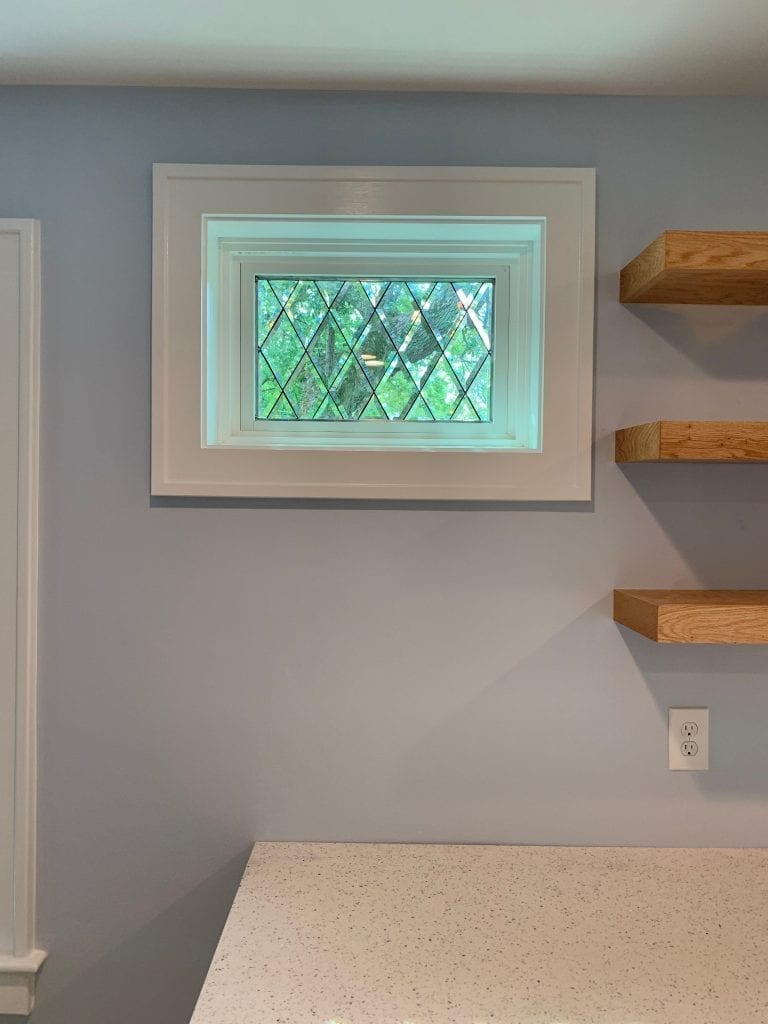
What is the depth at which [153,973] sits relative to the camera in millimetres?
1378

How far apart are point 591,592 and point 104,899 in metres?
1.03

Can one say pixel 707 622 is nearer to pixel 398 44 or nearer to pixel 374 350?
pixel 374 350

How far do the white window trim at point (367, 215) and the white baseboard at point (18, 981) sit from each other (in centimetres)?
85

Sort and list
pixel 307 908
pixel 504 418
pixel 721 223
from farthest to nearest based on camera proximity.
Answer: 1. pixel 504 418
2. pixel 721 223
3. pixel 307 908

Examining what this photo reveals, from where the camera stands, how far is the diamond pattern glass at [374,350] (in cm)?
148

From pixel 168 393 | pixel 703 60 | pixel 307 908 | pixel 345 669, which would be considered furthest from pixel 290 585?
pixel 703 60

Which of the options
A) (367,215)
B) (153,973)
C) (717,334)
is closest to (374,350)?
(367,215)

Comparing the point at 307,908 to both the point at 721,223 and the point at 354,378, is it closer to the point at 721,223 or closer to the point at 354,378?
the point at 354,378

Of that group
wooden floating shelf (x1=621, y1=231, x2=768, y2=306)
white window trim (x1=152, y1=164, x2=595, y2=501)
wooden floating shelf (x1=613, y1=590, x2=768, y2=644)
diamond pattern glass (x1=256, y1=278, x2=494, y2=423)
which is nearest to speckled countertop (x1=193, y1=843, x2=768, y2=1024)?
wooden floating shelf (x1=613, y1=590, x2=768, y2=644)

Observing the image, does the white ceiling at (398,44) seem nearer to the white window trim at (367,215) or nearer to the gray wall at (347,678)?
the white window trim at (367,215)

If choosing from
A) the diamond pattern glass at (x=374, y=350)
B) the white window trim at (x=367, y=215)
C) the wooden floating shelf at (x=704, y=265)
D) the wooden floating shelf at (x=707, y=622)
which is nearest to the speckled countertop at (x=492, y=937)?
the wooden floating shelf at (x=707, y=622)

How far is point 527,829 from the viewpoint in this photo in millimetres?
1378

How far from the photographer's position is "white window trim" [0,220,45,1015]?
4.39ft

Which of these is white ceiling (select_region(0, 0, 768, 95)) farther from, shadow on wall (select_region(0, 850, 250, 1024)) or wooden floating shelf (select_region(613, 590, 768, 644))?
shadow on wall (select_region(0, 850, 250, 1024))
